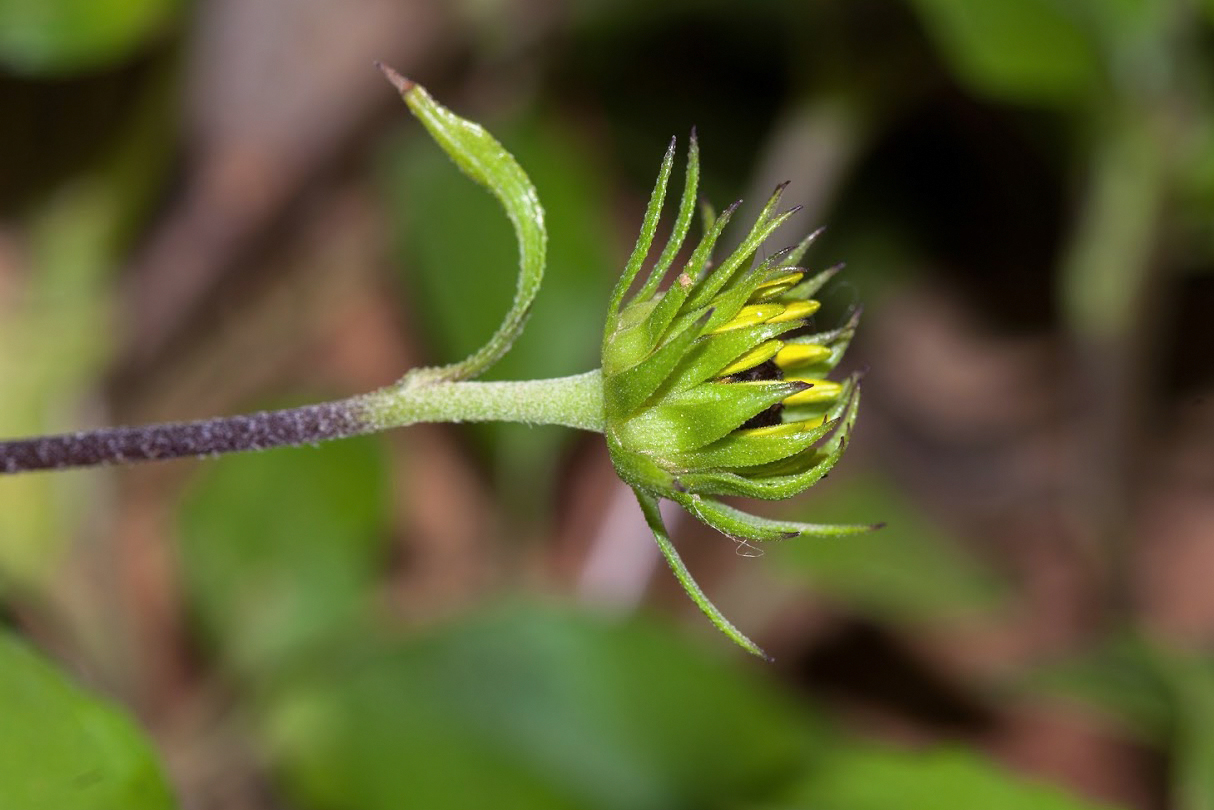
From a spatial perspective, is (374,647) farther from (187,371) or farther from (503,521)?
(187,371)

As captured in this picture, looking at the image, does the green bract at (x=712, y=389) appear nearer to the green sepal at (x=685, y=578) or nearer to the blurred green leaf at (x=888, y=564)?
the green sepal at (x=685, y=578)

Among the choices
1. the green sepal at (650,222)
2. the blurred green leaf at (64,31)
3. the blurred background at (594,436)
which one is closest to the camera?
the green sepal at (650,222)

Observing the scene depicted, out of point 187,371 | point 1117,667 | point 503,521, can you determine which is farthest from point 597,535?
point 1117,667

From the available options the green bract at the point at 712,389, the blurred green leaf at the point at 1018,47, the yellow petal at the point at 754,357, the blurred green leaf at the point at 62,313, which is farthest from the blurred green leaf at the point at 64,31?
the blurred green leaf at the point at 1018,47

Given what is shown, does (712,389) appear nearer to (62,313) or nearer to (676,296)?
(676,296)

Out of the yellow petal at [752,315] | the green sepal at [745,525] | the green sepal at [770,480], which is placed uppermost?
the yellow petal at [752,315]

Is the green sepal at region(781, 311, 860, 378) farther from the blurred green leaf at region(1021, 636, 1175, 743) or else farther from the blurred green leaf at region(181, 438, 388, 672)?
the blurred green leaf at region(181, 438, 388, 672)

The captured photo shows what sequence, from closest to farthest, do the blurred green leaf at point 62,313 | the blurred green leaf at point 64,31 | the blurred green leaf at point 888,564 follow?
the blurred green leaf at point 64,31 → the blurred green leaf at point 62,313 → the blurred green leaf at point 888,564
